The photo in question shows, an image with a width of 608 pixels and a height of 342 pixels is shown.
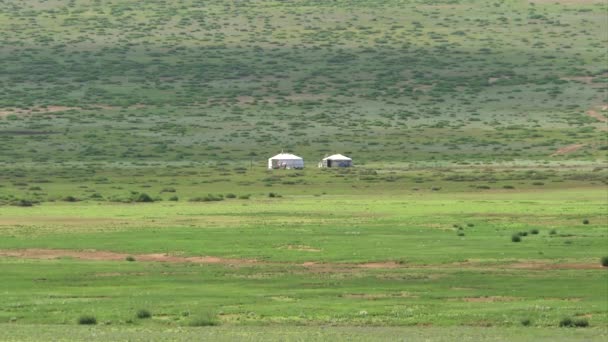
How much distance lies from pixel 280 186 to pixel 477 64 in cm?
7107

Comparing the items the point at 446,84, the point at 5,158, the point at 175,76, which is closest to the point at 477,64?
the point at 446,84

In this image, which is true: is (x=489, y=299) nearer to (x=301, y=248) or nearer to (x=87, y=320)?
(x=87, y=320)

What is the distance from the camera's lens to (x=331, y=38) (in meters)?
163

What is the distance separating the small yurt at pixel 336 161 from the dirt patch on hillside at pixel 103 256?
58817 millimetres

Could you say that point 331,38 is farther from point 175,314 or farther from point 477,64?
point 175,314

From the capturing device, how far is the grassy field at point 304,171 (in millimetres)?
34938

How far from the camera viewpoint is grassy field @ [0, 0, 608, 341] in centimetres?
3494

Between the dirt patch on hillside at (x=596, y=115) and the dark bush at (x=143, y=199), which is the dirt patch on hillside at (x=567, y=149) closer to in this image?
the dirt patch on hillside at (x=596, y=115)

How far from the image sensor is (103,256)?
46.3 meters

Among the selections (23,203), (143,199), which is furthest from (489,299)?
(143,199)

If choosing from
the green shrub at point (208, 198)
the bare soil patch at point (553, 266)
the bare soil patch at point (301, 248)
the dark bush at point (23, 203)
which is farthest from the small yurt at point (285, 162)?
the bare soil patch at point (553, 266)

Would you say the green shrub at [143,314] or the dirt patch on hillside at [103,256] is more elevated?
the dirt patch on hillside at [103,256]

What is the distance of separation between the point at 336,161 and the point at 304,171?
3.61 metres

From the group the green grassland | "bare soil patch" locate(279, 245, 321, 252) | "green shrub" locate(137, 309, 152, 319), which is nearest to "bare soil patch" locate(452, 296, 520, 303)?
"green shrub" locate(137, 309, 152, 319)
